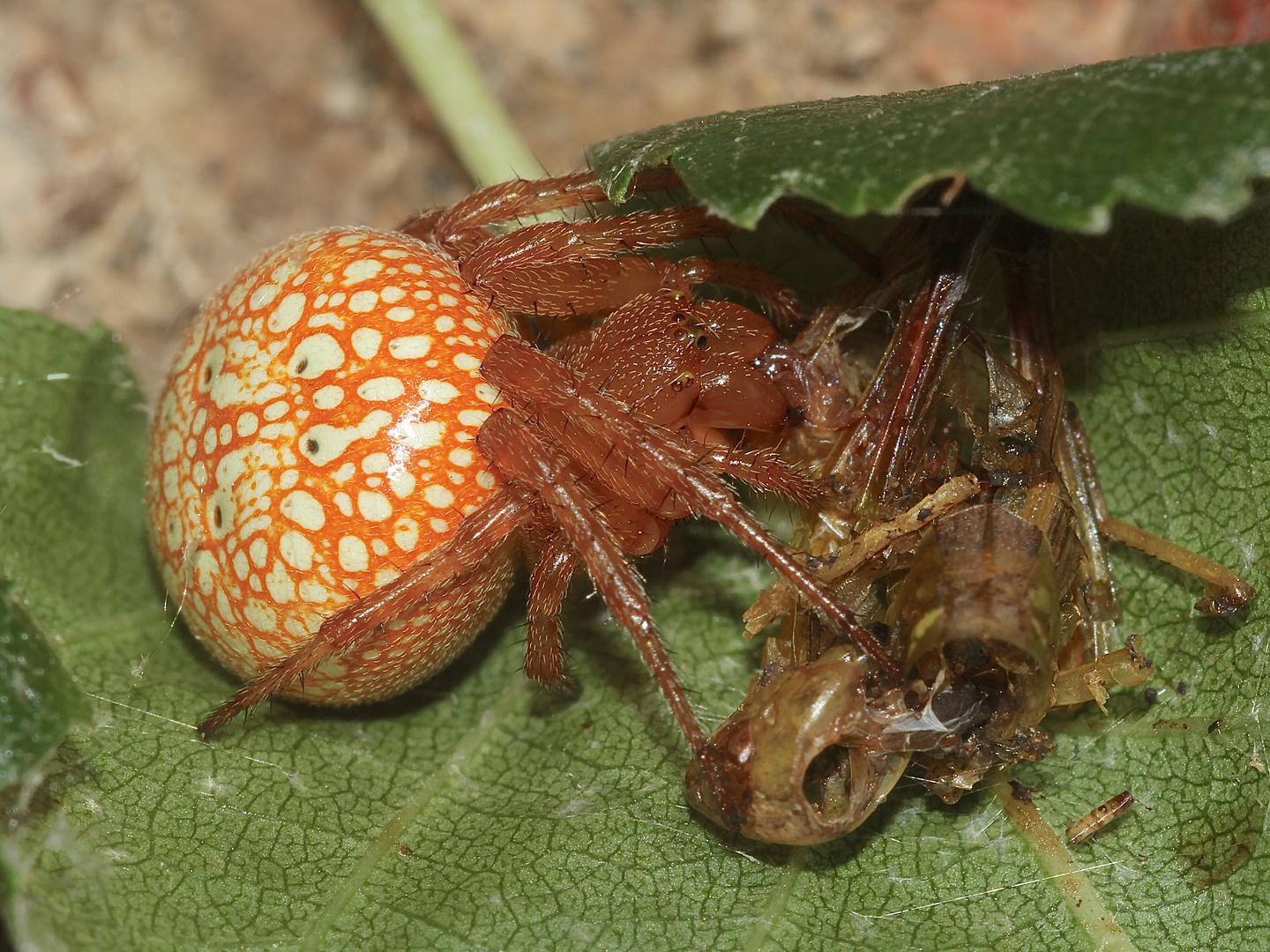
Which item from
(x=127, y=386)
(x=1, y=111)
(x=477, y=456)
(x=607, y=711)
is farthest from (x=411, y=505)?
(x=1, y=111)

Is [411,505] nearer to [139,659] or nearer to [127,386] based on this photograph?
[139,659]

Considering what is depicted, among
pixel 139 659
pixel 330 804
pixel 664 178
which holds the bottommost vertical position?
pixel 330 804

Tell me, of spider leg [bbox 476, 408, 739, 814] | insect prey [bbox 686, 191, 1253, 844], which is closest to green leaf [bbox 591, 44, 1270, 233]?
insect prey [bbox 686, 191, 1253, 844]

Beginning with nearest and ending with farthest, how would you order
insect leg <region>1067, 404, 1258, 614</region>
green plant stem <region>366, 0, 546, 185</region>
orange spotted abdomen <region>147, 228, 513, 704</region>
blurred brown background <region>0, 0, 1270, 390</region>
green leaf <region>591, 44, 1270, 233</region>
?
green leaf <region>591, 44, 1270, 233</region>
insect leg <region>1067, 404, 1258, 614</region>
orange spotted abdomen <region>147, 228, 513, 704</region>
green plant stem <region>366, 0, 546, 185</region>
blurred brown background <region>0, 0, 1270, 390</region>

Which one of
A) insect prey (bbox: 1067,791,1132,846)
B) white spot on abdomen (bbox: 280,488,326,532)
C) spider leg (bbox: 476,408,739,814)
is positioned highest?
white spot on abdomen (bbox: 280,488,326,532)

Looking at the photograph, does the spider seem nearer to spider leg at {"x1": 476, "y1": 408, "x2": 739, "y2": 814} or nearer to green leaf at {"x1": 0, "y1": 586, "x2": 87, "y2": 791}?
spider leg at {"x1": 476, "y1": 408, "x2": 739, "y2": 814}

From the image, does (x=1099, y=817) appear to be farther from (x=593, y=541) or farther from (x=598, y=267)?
(x=598, y=267)

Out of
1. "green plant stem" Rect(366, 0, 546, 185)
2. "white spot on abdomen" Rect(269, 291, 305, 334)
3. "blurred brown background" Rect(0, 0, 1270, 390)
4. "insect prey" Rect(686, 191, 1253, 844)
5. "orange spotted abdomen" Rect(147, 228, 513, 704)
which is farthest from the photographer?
"blurred brown background" Rect(0, 0, 1270, 390)
